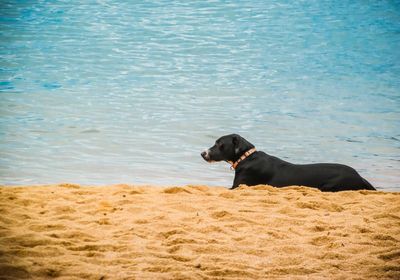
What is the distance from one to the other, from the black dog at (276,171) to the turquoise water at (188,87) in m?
0.68

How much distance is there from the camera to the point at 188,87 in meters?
12.6

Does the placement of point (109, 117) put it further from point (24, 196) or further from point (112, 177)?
point (24, 196)

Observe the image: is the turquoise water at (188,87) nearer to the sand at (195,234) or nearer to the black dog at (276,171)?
the black dog at (276,171)

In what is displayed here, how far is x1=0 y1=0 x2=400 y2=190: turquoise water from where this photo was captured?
28.0ft

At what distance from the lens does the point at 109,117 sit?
34.6ft

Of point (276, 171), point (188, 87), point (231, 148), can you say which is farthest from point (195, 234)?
point (188, 87)

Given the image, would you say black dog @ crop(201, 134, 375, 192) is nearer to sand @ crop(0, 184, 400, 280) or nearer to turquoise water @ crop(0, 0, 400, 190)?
sand @ crop(0, 184, 400, 280)

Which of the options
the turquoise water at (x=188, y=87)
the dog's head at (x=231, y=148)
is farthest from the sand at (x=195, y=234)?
the turquoise water at (x=188, y=87)

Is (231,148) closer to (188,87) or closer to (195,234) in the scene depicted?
(195,234)

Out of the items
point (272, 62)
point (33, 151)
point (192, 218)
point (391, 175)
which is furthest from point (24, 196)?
point (272, 62)

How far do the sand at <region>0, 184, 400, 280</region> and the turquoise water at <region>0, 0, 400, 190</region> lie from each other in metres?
1.73

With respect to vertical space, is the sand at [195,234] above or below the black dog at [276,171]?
above

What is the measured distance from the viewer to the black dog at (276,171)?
21.7 feet

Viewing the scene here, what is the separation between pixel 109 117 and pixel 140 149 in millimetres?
1780
